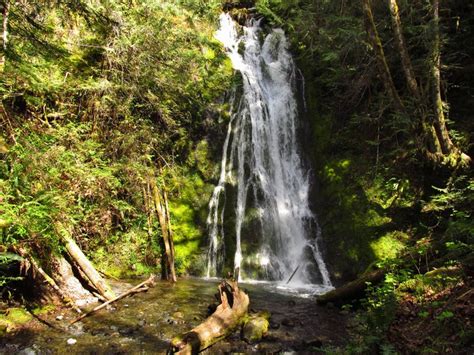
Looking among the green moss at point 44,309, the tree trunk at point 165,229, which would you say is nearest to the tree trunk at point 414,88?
the tree trunk at point 165,229

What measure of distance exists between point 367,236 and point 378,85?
208 inches

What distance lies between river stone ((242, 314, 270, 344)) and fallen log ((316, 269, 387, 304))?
73.0 inches

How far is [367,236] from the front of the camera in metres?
9.78

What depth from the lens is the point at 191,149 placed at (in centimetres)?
1275

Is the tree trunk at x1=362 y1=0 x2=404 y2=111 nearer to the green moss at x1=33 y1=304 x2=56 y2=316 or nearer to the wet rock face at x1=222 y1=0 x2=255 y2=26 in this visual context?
the green moss at x1=33 y1=304 x2=56 y2=316

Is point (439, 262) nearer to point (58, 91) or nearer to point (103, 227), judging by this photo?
point (103, 227)

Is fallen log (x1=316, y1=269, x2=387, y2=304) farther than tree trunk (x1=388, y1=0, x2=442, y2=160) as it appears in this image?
No

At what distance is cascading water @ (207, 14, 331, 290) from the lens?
10.9m

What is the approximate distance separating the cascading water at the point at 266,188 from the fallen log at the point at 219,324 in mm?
3941

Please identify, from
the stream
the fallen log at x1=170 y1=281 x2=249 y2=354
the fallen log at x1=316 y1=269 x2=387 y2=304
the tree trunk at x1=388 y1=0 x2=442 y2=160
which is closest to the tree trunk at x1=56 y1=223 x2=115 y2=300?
the stream

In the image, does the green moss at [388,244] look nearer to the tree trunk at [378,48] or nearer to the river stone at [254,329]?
the tree trunk at [378,48]

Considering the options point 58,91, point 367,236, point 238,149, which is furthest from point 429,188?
point 58,91

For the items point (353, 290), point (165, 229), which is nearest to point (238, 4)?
point (165, 229)

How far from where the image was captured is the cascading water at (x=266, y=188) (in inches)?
428
